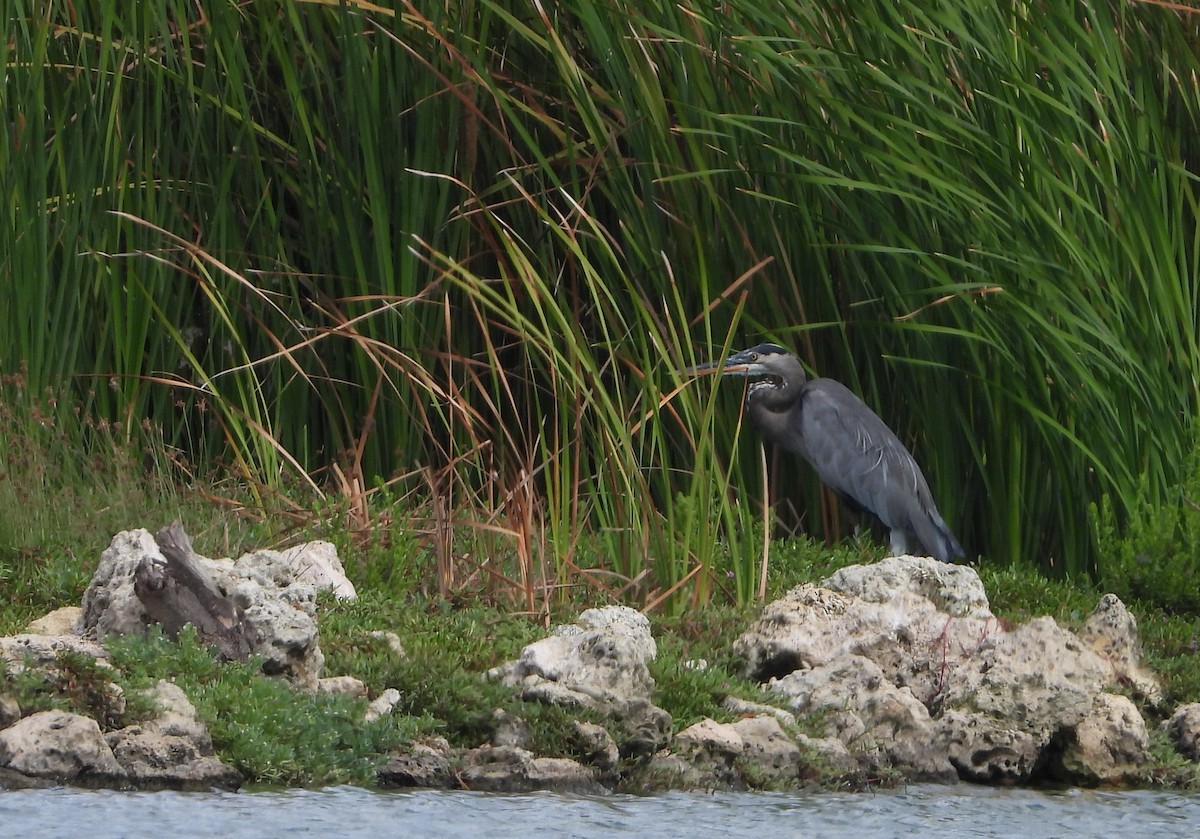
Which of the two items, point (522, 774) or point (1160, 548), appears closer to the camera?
point (522, 774)

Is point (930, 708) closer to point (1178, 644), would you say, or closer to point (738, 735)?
point (738, 735)

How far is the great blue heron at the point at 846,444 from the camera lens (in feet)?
21.9

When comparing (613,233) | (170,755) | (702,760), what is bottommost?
(702,760)

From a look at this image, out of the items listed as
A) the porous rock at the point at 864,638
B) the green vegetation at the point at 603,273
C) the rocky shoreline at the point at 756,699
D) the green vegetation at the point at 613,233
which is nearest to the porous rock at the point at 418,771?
the rocky shoreline at the point at 756,699

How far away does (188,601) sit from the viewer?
457cm

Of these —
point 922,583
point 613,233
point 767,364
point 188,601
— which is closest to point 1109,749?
point 922,583

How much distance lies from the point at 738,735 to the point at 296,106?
316 centimetres

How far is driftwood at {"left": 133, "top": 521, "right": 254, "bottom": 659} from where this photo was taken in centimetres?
451

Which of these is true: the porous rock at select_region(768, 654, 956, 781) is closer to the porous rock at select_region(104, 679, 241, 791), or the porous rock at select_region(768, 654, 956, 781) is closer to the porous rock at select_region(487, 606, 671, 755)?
the porous rock at select_region(487, 606, 671, 755)

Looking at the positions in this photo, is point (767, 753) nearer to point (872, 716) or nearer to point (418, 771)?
point (872, 716)

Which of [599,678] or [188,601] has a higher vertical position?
[188,601]

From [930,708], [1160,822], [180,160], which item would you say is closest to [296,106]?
[180,160]

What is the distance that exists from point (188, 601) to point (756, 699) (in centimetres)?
144

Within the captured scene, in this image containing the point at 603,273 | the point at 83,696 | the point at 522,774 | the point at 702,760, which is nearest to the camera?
the point at 83,696
